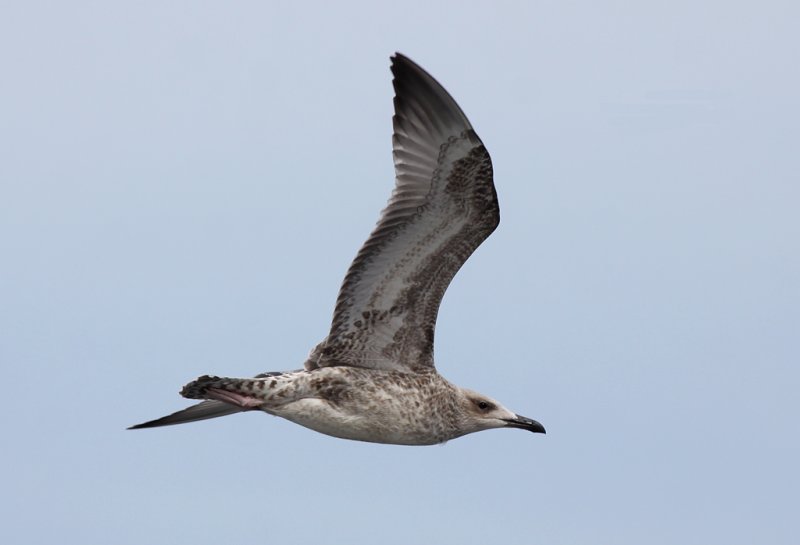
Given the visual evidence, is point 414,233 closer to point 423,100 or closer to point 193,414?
point 423,100

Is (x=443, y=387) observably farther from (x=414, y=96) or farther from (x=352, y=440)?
(x=414, y=96)

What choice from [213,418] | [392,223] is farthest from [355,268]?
[213,418]

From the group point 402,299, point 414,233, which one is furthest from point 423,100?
point 402,299

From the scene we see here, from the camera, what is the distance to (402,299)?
23.4 meters

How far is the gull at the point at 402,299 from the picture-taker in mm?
22969

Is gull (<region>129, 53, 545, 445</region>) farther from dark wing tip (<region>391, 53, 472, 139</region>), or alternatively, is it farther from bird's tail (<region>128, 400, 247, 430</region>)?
bird's tail (<region>128, 400, 247, 430</region>)

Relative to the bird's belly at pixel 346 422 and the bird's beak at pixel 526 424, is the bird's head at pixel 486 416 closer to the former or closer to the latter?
the bird's beak at pixel 526 424

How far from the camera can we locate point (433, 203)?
23031 mm

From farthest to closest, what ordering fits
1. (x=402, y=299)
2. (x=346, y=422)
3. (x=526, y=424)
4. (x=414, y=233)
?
(x=526, y=424) < (x=402, y=299) < (x=414, y=233) < (x=346, y=422)

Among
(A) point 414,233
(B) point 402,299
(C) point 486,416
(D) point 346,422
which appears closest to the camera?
(D) point 346,422

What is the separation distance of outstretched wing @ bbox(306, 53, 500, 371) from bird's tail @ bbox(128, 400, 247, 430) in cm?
144

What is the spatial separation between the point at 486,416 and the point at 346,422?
1914 millimetres

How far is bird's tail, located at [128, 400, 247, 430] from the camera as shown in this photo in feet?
79.8

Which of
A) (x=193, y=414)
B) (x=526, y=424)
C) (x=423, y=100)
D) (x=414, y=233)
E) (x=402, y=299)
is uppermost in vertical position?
(x=423, y=100)
